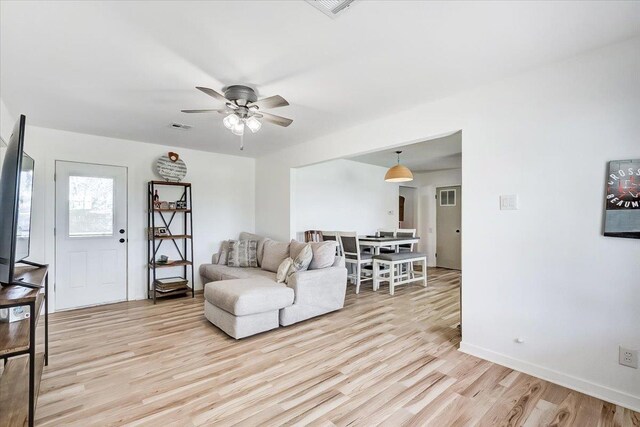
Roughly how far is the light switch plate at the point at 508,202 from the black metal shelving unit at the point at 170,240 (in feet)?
13.9

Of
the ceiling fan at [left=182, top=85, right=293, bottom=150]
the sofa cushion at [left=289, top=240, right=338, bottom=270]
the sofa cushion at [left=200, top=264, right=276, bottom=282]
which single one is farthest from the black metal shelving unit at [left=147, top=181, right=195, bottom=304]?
the ceiling fan at [left=182, top=85, right=293, bottom=150]

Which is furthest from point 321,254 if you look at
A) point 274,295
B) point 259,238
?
point 259,238

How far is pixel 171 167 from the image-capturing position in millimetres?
4684

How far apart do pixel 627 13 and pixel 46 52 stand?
147 inches

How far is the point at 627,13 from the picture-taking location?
5.72 ft

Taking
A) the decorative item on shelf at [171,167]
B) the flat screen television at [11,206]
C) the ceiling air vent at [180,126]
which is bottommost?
the flat screen television at [11,206]

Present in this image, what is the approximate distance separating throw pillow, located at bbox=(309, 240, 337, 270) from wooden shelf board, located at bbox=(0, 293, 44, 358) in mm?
2653

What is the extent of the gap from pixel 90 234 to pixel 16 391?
2.83 metres

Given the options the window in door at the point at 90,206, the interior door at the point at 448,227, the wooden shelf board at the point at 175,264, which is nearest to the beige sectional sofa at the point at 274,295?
the wooden shelf board at the point at 175,264

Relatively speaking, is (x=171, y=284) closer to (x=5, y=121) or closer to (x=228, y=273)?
(x=228, y=273)

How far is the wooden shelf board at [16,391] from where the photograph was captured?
1.68 meters

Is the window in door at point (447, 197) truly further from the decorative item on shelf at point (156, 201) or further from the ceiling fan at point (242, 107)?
the decorative item on shelf at point (156, 201)

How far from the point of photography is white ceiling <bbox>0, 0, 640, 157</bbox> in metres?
1.73

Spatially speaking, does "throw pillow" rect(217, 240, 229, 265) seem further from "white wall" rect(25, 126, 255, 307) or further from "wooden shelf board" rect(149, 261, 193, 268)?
"wooden shelf board" rect(149, 261, 193, 268)
